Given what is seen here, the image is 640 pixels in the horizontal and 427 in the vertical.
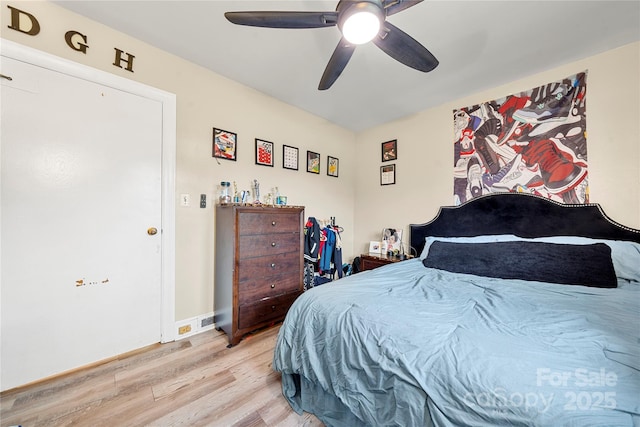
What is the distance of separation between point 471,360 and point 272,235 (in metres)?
1.73

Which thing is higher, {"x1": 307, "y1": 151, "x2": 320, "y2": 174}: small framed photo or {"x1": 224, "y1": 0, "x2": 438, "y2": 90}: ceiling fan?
{"x1": 224, "y1": 0, "x2": 438, "y2": 90}: ceiling fan

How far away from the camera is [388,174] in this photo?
3.34 m

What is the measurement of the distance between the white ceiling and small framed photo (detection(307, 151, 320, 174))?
78 cm

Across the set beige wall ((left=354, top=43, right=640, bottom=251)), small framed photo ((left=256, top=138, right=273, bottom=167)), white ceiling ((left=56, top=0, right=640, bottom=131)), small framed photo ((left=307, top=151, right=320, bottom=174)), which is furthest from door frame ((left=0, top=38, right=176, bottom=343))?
beige wall ((left=354, top=43, right=640, bottom=251))

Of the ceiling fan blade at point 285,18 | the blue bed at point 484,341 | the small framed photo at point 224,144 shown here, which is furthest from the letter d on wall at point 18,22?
the blue bed at point 484,341

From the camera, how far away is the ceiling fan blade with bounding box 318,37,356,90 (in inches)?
52.9

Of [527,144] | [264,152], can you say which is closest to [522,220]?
[527,144]

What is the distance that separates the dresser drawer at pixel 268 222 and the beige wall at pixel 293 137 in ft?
1.63

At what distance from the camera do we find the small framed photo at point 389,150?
3268 mm

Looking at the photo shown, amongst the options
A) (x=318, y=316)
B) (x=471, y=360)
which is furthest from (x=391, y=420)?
(x=318, y=316)

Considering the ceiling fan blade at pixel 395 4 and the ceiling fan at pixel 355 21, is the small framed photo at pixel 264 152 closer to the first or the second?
the ceiling fan at pixel 355 21

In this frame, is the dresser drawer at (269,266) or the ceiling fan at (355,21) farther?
the dresser drawer at (269,266)

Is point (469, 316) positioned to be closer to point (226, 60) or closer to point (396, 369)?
point (396, 369)

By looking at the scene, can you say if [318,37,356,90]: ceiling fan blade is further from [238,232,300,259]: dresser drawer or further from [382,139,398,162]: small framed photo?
[382,139,398,162]: small framed photo
